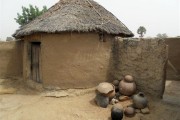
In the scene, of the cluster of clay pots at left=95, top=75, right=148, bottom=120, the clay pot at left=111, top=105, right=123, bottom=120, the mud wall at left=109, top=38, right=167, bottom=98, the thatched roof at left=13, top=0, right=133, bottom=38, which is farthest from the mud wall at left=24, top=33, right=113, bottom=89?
the clay pot at left=111, top=105, right=123, bottom=120

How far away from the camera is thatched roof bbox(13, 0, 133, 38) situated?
8633mm

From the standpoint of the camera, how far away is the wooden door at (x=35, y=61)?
9969mm

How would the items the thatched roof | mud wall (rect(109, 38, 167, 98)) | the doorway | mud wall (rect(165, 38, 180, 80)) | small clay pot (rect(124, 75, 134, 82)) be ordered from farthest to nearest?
mud wall (rect(165, 38, 180, 80)) → the doorway → the thatched roof → small clay pot (rect(124, 75, 134, 82)) → mud wall (rect(109, 38, 167, 98))

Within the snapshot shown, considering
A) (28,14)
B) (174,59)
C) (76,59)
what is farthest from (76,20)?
(28,14)

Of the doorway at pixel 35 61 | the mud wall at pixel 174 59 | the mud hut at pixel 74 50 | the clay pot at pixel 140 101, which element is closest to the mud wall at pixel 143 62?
the mud hut at pixel 74 50

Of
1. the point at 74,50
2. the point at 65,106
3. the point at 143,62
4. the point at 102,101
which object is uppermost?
the point at 74,50

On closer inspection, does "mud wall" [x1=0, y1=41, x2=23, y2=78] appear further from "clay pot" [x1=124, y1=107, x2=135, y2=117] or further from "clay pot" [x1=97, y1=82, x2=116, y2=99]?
"clay pot" [x1=124, y1=107, x2=135, y2=117]

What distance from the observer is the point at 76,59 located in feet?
28.6

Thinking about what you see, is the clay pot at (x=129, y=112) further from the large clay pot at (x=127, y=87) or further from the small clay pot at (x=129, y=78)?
the small clay pot at (x=129, y=78)

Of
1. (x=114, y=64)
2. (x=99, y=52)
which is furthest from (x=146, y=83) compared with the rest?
(x=99, y=52)

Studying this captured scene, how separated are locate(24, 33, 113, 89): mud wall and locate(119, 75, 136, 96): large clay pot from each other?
1.07 m

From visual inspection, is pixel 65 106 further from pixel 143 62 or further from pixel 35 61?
pixel 35 61

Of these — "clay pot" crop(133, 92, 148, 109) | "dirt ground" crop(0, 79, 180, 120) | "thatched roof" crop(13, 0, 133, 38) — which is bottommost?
"dirt ground" crop(0, 79, 180, 120)

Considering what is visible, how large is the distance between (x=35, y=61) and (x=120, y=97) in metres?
4.26
